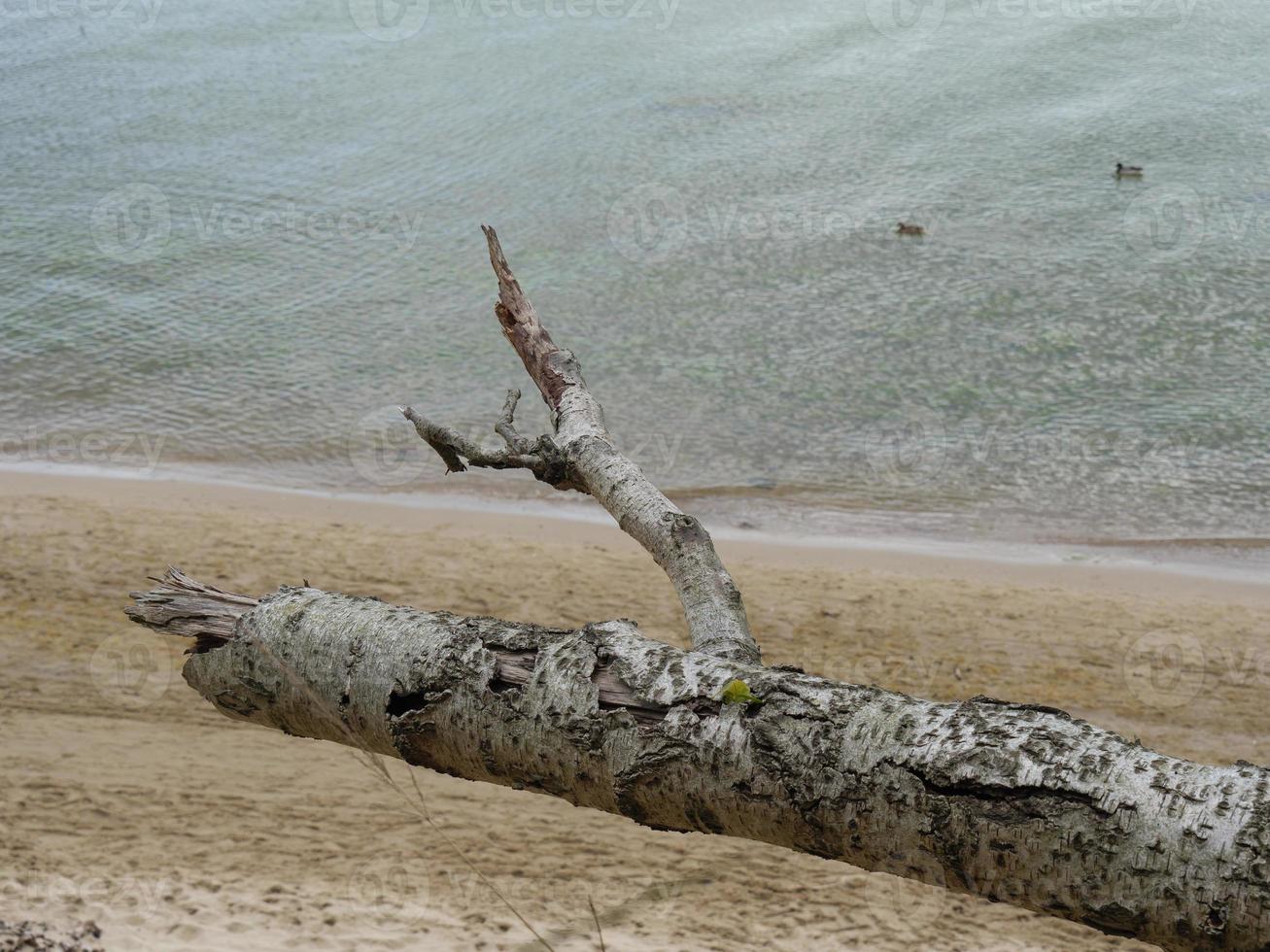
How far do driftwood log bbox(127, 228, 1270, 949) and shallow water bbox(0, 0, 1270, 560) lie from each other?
8.41 meters

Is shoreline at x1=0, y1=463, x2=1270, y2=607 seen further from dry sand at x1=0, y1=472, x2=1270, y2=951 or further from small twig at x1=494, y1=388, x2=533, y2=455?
small twig at x1=494, y1=388, x2=533, y2=455

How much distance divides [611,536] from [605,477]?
6532mm

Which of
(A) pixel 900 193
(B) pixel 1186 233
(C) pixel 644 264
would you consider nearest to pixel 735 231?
(C) pixel 644 264

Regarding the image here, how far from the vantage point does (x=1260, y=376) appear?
12.7 metres

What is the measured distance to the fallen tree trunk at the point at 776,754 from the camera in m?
1.50

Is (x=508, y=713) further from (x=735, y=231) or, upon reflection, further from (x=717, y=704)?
(x=735, y=231)

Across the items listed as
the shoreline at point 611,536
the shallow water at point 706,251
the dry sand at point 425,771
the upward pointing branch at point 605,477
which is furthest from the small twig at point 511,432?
the shallow water at point 706,251

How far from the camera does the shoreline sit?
9227 millimetres

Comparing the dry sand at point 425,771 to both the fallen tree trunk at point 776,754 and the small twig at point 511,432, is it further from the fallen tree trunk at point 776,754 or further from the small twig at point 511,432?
the small twig at point 511,432

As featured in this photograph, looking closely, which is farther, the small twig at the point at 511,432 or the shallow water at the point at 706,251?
the shallow water at the point at 706,251

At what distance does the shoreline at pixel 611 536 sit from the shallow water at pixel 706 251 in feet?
1.21

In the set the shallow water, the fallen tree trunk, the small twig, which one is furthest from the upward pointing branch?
the shallow water

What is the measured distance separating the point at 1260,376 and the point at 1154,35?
13.2 meters

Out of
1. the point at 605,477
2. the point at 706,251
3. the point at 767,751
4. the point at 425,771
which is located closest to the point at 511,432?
the point at 605,477
